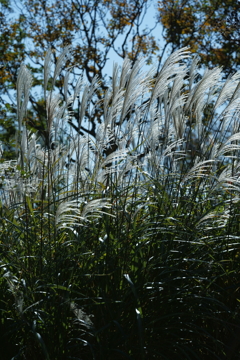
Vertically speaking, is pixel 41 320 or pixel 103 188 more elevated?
pixel 103 188

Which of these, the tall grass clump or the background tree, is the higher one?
the background tree

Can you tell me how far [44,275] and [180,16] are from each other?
11.9 meters

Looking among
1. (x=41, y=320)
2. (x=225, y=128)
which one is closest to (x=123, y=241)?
(x=41, y=320)

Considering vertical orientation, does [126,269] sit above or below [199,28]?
below

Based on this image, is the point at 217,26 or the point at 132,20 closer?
the point at 217,26

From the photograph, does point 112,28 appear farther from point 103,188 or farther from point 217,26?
point 103,188

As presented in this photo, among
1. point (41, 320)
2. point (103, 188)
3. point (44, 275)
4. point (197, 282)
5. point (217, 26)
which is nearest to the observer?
point (41, 320)

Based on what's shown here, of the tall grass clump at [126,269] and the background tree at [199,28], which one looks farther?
the background tree at [199,28]

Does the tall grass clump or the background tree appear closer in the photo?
the tall grass clump

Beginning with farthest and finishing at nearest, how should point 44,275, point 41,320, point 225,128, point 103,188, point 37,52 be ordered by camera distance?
point 37,52
point 225,128
point 103,188
point 44,275
point 41,320

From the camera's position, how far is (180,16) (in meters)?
13.2

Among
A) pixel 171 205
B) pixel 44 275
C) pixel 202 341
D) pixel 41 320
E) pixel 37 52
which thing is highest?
pixel 37 52

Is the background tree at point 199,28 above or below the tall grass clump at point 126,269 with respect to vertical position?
above

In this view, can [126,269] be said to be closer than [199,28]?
Yes
